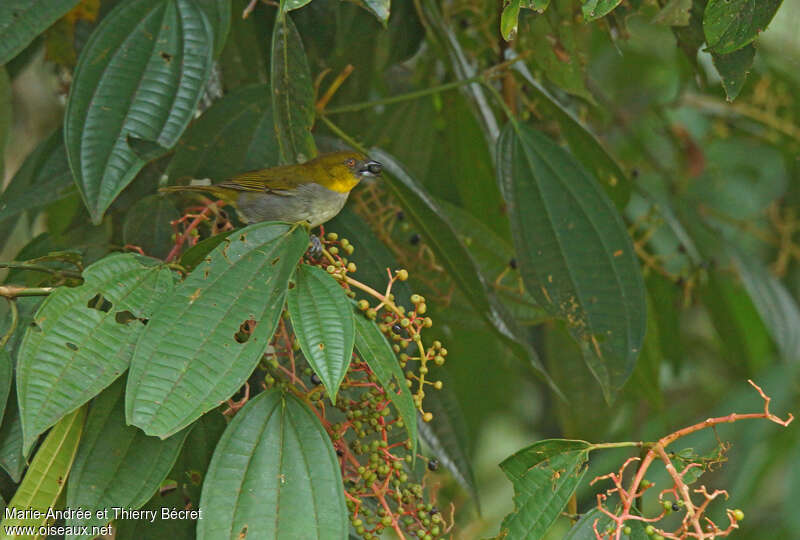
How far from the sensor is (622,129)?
117 inches

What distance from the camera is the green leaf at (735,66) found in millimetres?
1380

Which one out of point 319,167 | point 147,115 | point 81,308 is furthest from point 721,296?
point 81,308

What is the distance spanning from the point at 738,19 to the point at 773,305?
49.1 inches

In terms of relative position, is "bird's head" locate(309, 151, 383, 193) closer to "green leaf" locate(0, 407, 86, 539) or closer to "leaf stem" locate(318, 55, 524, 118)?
"leaf stem" locate(318, 55, 524, 118)

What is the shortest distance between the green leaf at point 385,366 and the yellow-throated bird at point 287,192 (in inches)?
16.4

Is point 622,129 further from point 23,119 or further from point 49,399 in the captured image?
point 49,399

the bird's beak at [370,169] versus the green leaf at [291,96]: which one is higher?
the green leaf at [291,96]

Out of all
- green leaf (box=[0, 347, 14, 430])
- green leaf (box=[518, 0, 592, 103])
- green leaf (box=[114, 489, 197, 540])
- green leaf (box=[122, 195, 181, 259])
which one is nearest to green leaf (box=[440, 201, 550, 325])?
green leaf (box=[518, 0, 592, 103])

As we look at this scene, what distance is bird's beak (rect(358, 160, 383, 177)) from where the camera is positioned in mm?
1576

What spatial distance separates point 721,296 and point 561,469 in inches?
47.9

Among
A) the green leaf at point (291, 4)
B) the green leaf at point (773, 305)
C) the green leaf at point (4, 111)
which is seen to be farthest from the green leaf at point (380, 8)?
the green leaf at point (773, 305)

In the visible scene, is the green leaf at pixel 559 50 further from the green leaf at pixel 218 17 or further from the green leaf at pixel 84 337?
the green leaf at pixel 84 337

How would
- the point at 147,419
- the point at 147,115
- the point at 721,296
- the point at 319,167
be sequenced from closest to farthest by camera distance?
the point at 147,419
the point at 147,115
the point at 319,167
the point at 721,296

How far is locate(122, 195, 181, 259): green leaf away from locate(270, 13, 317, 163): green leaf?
300 millimetres
